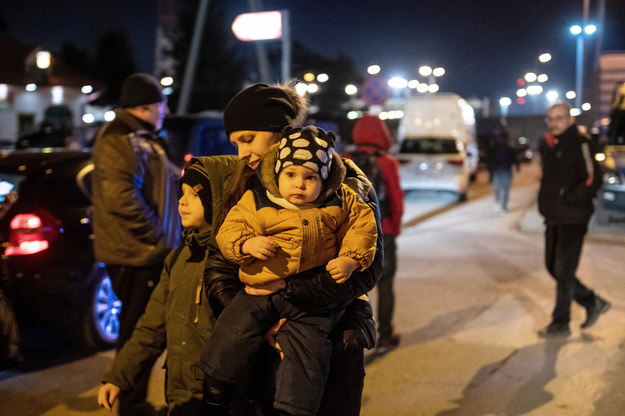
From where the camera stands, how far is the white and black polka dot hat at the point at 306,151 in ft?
7.90

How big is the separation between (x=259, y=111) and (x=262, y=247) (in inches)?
28.0

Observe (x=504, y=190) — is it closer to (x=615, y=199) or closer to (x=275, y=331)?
(x=615, y=199)

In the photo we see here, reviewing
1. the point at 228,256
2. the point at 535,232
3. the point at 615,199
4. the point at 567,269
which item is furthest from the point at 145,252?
the point at 615,199

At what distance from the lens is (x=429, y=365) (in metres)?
5.60

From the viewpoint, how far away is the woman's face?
2.88m

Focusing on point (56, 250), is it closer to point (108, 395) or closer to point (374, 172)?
point (374, 172)

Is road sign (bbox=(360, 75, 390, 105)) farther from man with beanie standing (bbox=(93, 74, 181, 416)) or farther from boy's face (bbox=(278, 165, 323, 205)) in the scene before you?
boy's face (bbox=(278, 165, 323, 205))

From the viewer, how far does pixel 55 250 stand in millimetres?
5457

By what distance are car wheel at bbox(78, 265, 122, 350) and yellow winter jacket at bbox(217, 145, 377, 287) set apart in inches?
137

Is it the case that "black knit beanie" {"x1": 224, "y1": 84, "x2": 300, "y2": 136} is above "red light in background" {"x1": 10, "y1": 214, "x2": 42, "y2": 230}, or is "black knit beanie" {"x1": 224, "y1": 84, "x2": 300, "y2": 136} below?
above

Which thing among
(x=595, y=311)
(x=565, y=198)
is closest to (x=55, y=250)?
(x=565, y=198)

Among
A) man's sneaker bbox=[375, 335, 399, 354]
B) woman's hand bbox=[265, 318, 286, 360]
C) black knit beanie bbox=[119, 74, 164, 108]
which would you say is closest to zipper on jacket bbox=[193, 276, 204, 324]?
woman's hand bbox=[265, 318, 286, 360]

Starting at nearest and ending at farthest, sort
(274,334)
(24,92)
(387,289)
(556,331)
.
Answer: (274,334), (387,289), (556,331), (24,92)

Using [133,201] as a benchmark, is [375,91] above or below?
above
